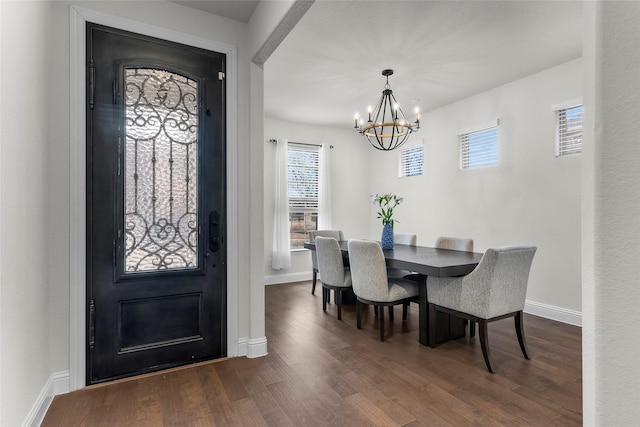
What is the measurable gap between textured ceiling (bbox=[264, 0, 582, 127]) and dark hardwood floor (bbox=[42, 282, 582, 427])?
9.17 ft

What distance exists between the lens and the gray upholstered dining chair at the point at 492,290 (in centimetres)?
246

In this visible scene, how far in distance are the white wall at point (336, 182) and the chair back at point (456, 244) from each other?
252cm

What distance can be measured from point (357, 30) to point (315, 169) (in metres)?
3.29

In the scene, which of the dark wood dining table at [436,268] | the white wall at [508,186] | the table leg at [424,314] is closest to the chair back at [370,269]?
the dark wood dining table at [436,268]

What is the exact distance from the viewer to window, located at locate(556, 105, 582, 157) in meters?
3.53

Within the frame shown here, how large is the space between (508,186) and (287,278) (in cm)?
365

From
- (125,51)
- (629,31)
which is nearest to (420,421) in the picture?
(629,31)

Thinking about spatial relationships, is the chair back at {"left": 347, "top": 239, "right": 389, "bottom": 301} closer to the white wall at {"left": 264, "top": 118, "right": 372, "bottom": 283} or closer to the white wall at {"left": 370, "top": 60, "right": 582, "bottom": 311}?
the white wall at {"left": 370, "top": 60, "right": 582, "bottom": 311}

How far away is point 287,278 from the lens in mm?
5680

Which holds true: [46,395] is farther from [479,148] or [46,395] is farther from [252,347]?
[479,148]

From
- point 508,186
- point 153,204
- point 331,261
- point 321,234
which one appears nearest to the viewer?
point 153,204

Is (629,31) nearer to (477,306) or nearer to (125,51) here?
(477,306)

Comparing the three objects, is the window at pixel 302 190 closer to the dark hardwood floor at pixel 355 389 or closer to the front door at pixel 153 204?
the dark hardwood floor at pixel 355 389

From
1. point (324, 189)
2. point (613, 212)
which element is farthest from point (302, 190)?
point (613, 212)
